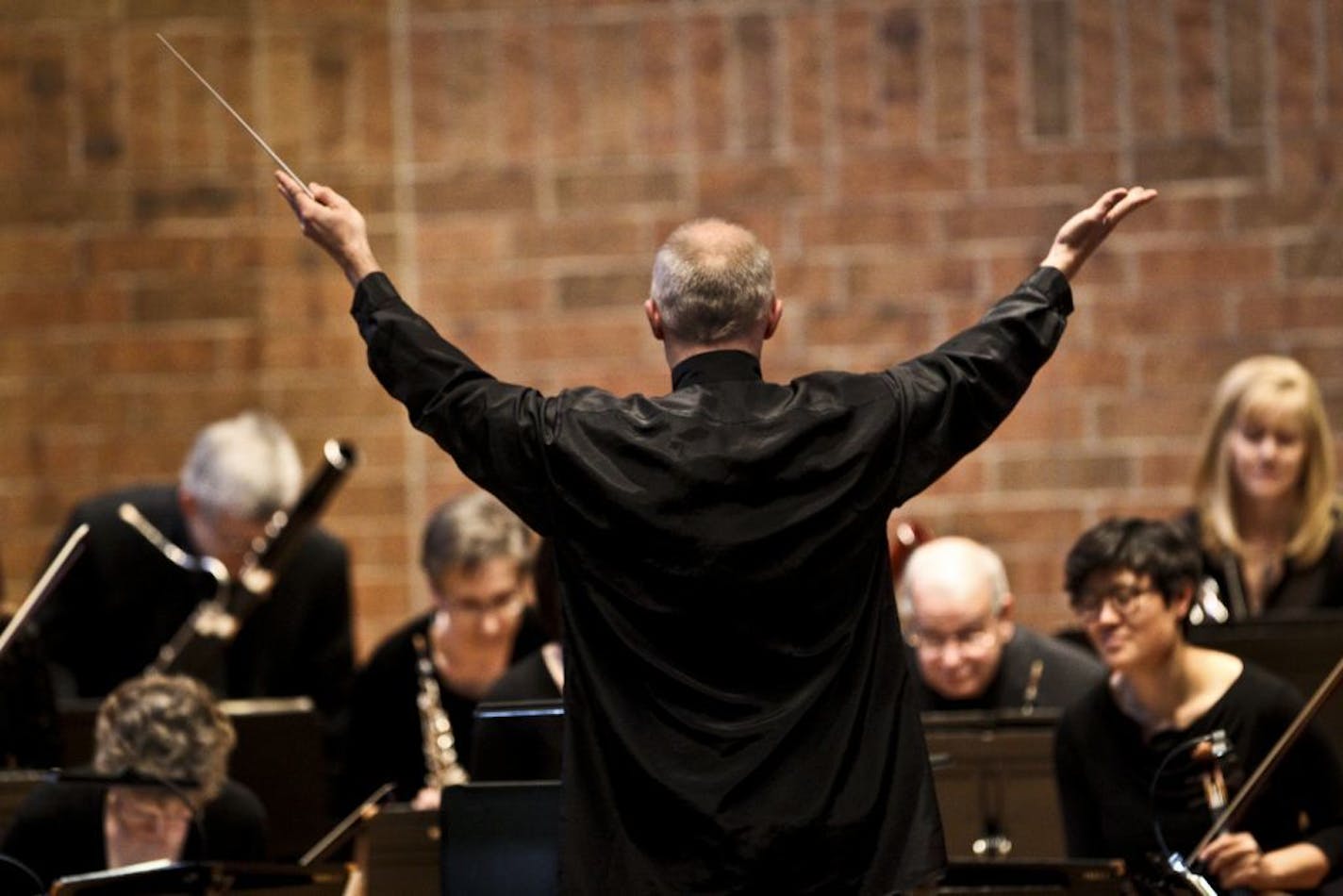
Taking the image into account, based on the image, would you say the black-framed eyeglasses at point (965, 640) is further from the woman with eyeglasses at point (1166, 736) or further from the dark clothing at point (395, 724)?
the dark clothing at point (395, 724)

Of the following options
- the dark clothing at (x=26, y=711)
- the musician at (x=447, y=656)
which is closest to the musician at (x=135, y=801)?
the dark clothing at (x=26, y=711)

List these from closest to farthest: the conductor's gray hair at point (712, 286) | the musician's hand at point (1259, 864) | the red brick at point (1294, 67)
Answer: the conductor's gray hair at point (712, 286)
the musician's hand at point (1259, 864)
the red brick at point (1294, 67)

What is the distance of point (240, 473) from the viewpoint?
5.21 m

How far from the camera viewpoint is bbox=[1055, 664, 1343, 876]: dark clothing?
3.72 m

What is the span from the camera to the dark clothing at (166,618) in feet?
17.5

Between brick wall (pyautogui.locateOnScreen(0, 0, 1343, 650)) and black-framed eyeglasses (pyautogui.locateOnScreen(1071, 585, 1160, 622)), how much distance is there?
1.99 m

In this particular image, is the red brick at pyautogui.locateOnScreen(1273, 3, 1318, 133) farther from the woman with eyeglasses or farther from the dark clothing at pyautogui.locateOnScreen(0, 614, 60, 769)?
the dark clothing at pyautogui.locateOnScreen(0, 614, 60, 769)

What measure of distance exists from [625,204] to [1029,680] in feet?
6.54

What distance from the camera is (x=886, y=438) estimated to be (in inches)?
110

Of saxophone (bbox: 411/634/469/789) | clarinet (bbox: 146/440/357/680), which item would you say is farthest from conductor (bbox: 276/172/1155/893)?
clarinet (bbox: 146/440/357/680)

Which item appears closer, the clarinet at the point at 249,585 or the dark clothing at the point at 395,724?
the dark clothing at the point at 395,724

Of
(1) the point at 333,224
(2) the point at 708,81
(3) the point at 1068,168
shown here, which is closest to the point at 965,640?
(3) the point at 1068,168

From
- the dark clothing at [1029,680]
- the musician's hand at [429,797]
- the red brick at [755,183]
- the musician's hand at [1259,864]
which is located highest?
the red brick at [755,183]

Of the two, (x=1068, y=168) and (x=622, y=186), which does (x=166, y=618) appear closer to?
(x=622, y=186)
